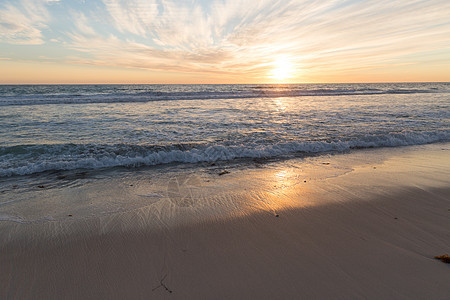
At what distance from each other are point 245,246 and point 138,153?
4.56m

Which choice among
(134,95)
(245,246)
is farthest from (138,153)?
(134,95)

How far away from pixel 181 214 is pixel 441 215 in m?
3.92

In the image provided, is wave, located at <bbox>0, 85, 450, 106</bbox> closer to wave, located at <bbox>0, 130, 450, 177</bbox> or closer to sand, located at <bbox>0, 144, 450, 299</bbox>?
wave, located at <bbox>0, 130, 450, 177</bbox>

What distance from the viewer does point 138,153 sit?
6.26m

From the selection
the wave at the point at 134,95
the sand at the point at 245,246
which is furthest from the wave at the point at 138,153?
the wave at the point at 134,95

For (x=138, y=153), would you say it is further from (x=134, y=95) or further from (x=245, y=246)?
(x=134, y=95)

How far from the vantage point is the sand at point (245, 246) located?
83.0 inches

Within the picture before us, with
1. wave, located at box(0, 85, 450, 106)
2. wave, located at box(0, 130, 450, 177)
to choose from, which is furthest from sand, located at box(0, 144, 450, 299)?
wave, located at box(0, 85, 450, 106)

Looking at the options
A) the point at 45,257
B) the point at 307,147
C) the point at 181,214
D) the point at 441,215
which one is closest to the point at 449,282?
the point at 441,215

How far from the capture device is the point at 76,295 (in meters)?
2.06

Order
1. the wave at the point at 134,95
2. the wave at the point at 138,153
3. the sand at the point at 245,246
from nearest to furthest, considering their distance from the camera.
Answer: the sand at the point at 245,246 → the wave at the point at 138,153 → the wave at the point at 134,95

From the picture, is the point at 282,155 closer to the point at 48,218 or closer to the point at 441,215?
the point at 441,215

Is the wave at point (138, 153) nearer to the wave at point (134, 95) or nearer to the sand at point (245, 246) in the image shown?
the sand at point (245, 246)

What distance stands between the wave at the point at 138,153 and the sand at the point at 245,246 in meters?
1.58
